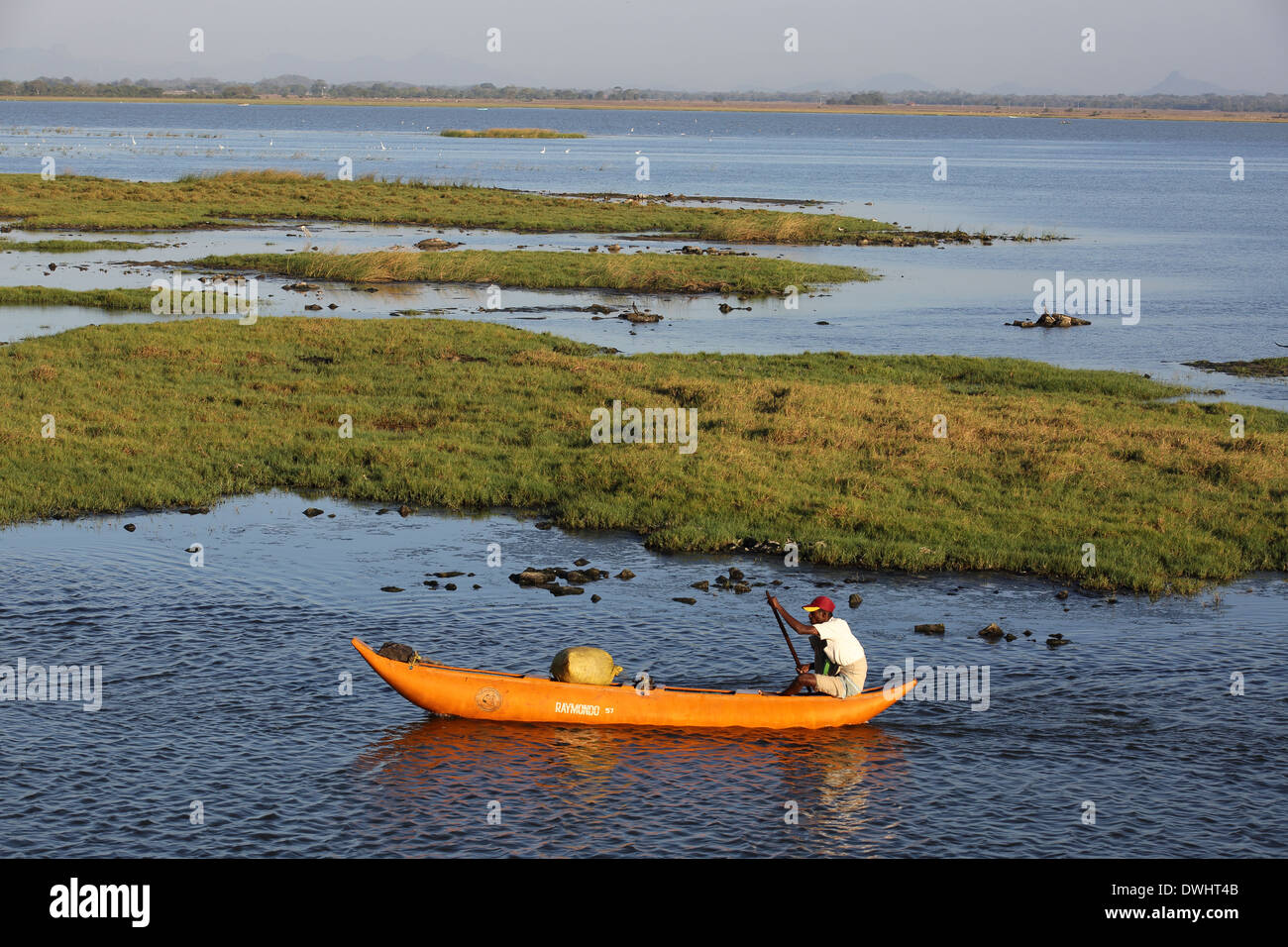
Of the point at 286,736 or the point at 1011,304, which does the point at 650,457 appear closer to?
the point at 286,736

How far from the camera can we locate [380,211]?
91500 millimetres

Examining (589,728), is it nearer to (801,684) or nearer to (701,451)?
(801,684)

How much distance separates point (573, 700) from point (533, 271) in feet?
159

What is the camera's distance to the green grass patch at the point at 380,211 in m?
83.6

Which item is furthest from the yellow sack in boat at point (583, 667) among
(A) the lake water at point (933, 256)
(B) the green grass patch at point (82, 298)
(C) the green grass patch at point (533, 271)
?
(C) the green grass patch at point (533, 271)

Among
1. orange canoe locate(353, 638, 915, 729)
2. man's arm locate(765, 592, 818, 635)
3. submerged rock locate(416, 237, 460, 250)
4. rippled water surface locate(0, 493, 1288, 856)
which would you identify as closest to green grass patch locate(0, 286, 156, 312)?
submerged rock locate(416, 237, 460, 250)

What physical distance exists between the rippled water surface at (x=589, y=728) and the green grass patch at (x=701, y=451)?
1.76 m

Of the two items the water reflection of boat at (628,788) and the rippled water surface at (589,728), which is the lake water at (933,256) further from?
the water reflection of boat at (628,788)

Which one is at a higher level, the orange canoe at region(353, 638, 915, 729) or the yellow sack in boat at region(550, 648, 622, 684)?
the yellow sack in boat at region(550, 648, 622, 684)

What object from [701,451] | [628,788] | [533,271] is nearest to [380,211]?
[533,271]

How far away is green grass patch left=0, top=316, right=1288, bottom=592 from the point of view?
1034 inches

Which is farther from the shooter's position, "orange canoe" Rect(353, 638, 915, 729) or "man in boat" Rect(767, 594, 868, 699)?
"man in boat" Rect(767, 594, 868, 699)

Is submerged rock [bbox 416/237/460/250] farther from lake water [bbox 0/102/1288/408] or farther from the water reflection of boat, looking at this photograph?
the water reflection of boat

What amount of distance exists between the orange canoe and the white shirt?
24.1 inches
